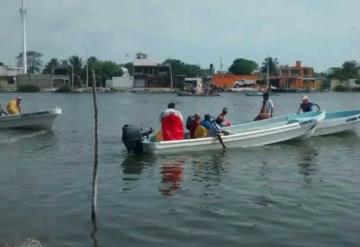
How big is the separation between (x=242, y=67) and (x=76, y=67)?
5264cm

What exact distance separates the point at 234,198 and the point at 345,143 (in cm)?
1204

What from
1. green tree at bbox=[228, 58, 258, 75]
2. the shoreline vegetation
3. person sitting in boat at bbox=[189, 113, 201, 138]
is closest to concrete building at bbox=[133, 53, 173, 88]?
the shoreline vegetation

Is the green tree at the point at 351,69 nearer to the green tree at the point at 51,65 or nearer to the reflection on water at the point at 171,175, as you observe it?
the green tree at the point at 51,65

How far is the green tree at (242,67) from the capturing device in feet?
554

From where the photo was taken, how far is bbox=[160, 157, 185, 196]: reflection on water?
1330 cm

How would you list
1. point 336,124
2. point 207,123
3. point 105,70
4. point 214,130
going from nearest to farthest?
1. point 214,130
2. point 207,123
3. point 336,124
4. point 105,70

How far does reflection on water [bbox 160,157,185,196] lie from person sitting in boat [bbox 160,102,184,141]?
3.34 ft

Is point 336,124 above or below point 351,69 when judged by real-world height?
below

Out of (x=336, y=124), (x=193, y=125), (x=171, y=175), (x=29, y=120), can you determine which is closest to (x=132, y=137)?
(x=193, y=125)

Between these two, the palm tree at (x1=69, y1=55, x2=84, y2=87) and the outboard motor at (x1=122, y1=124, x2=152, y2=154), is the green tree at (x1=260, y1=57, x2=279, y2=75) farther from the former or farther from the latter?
the outboard motor at (x1=122, y1=124, x2=152, y2=154)

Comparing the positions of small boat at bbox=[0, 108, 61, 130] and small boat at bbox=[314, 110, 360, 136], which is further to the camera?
small boat at bbox=[0, 108, 61, 130]

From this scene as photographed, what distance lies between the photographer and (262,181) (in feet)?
47.0

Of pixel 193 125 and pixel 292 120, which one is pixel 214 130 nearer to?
pixel 193 125

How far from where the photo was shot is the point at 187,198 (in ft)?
40.4
